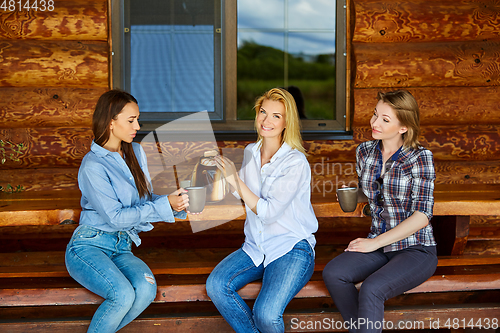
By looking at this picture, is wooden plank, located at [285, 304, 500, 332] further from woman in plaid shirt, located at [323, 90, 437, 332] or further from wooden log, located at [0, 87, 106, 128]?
wooden log, located at [0, 87, 106, 128]

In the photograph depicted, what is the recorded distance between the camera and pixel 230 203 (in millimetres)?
2309

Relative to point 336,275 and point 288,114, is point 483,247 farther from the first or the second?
point 288,114

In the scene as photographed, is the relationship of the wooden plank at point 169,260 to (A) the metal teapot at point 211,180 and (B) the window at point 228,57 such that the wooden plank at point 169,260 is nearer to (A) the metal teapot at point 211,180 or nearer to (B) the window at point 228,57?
(A) the metal teapot at point 211,180

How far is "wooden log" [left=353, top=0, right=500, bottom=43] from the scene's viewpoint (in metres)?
3.47

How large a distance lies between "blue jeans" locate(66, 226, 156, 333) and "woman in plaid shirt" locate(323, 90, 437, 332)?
0.89 meters

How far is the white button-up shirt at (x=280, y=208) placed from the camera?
80.9 inches

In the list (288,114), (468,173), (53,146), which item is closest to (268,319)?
(288,114)

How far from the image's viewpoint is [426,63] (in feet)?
11.5

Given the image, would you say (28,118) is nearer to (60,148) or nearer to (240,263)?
(60,148)

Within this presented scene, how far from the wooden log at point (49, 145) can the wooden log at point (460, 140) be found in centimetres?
228

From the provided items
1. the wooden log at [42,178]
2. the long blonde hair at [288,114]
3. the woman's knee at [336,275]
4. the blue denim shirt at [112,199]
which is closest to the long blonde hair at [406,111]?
the long blonde hair at [288,114]

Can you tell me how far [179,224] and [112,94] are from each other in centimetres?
166

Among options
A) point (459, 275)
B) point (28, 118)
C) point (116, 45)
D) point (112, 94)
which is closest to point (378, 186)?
point (459, 275)

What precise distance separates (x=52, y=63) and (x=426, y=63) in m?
3.03
